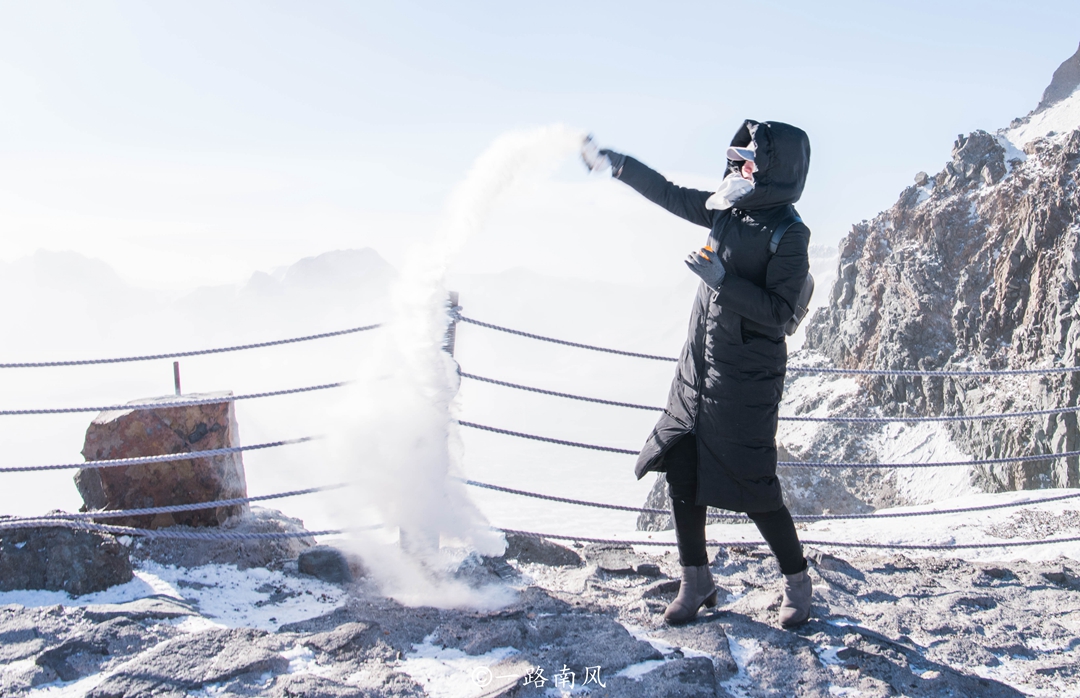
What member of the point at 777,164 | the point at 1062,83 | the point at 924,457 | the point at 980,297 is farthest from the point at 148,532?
the point at 1062,83

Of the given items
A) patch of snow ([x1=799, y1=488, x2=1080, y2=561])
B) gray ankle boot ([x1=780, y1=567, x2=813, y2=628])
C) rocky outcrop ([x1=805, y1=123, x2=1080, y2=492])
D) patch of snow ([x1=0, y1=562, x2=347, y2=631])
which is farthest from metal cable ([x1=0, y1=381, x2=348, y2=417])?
rocky outcrop ([x1=805, y1=123, x2=1080, y2=492])

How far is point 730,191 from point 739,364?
677 millimetres

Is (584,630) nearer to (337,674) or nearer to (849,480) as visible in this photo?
(337,674)

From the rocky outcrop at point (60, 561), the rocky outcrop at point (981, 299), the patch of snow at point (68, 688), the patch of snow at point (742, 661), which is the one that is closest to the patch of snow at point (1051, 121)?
the rocky outcrop at point (981, 299)

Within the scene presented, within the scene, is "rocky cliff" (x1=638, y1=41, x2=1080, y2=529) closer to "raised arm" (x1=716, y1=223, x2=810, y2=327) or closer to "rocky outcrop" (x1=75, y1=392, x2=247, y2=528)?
"rocky outcrop" (x1=75, y1=392, x2=247, y2=528)

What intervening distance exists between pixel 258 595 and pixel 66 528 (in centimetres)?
98

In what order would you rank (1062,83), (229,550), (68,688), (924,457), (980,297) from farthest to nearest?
(1062,83)
(980,297)
(924,457)
(229,550)
(68,688)

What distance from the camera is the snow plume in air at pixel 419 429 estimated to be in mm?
3527

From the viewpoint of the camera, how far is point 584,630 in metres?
2.98

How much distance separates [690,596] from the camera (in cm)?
311

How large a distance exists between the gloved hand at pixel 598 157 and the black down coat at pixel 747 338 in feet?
1.77

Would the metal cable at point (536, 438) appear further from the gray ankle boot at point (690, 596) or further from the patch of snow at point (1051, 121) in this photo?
the patch of snow at point (1051, 121)

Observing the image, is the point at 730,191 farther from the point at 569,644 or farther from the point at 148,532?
the point at 148,532

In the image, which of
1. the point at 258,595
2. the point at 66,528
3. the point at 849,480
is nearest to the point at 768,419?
the point at 258,595
